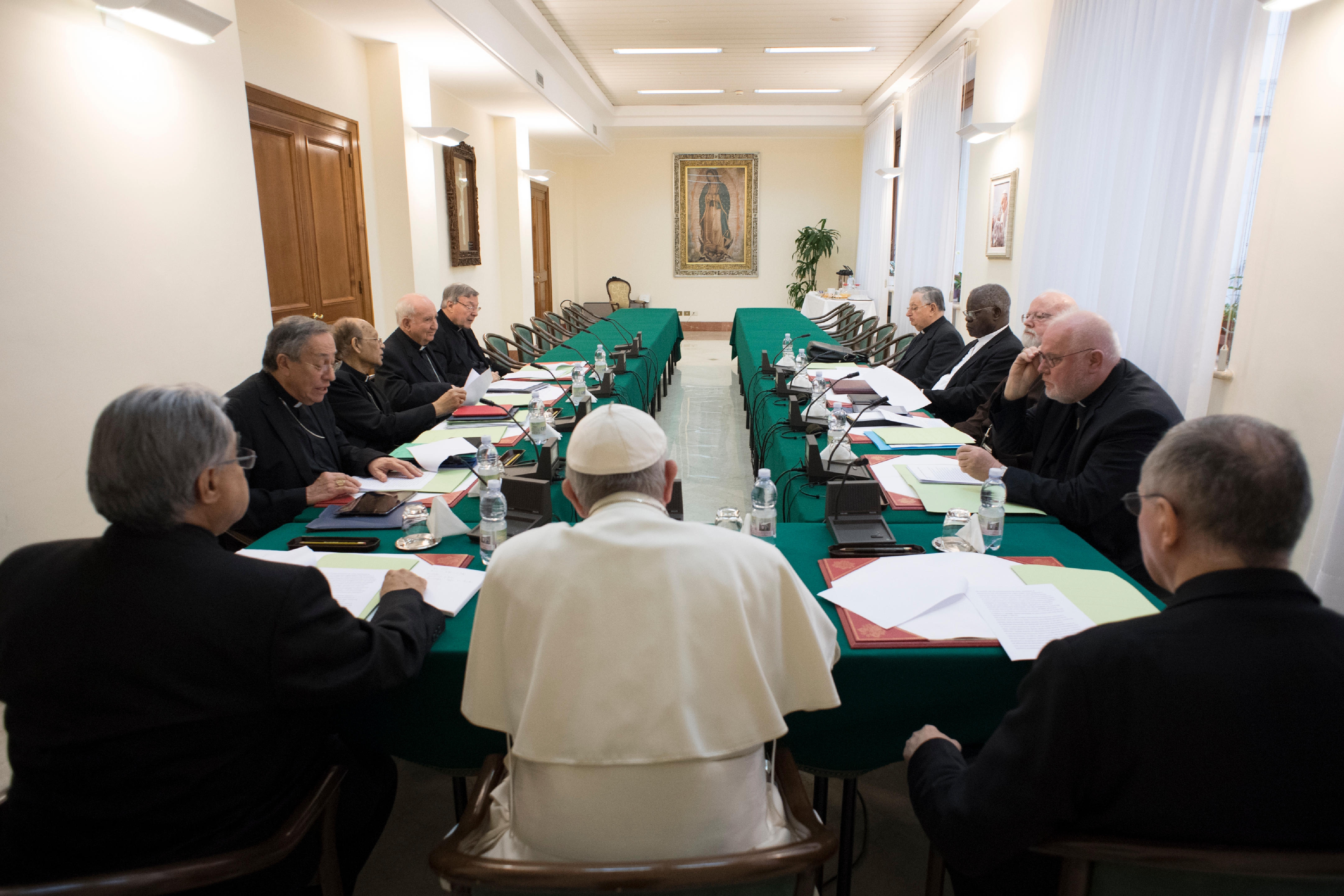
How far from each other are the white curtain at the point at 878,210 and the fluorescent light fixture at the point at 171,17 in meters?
8.56

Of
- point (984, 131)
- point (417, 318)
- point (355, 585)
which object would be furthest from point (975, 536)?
point (984, 131)

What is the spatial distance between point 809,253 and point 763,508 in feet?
37.6

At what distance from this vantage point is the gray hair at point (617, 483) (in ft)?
4.20

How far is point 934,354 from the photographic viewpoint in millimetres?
5117

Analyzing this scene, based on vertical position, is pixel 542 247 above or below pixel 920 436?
above

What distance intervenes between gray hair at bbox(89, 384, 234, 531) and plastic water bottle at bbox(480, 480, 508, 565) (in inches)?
28.9

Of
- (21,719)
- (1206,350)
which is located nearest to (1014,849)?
(21,719)

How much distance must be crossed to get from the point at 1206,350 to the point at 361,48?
6.02m

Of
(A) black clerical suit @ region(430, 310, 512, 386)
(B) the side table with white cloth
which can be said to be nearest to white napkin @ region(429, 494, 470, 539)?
(A) black clerical suit @ region(430, 310, 512, 386)

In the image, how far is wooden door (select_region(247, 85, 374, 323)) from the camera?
15.7 feet

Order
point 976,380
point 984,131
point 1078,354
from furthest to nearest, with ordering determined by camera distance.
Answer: point 984,131 → point 976,380 → point 1078,354

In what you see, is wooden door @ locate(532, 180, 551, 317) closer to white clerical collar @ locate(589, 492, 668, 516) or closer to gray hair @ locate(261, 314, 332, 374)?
gray hair @ locate(261, 314, 332, 374)

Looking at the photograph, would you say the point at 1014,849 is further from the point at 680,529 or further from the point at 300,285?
the point at 300,285

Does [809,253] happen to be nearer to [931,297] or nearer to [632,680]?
[931,297]
